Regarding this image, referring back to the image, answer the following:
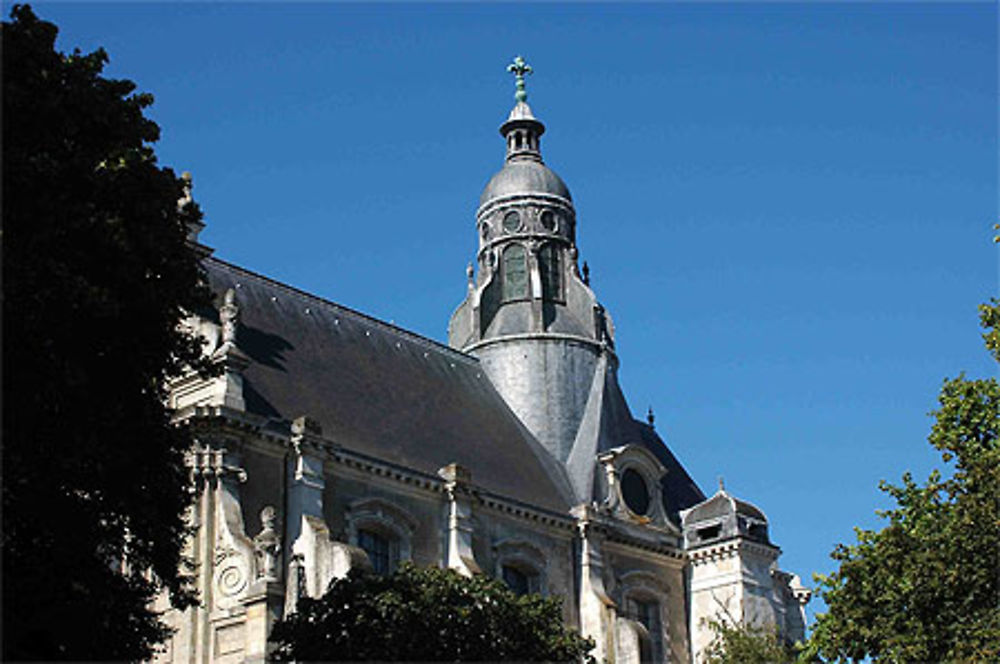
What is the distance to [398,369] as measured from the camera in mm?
49219

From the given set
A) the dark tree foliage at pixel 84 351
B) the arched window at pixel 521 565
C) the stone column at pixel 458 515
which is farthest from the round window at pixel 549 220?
the dark tree foliage at pixel 84 351

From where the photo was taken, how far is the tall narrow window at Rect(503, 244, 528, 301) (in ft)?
181

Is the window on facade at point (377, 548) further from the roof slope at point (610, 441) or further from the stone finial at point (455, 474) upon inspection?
the roof slope at point (610, 441)

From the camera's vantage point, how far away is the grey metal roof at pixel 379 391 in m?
43.0

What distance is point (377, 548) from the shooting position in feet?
138

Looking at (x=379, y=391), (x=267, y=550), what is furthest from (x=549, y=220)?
(x=267, y=550)

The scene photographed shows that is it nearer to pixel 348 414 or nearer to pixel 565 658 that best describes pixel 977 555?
pixel 565 658

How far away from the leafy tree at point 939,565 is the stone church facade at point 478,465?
12234 mm

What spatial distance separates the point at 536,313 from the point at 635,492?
297 inches

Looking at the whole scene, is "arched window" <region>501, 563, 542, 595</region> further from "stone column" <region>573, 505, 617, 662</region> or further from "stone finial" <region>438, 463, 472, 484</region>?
"stone finial" <region>438, 463, 472, 484</region>

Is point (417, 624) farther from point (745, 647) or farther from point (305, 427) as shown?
point (745, 647)

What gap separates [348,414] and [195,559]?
25.7 ft

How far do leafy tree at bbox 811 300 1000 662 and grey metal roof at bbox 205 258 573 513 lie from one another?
1530 centimetres

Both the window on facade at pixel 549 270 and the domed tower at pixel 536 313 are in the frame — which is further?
the window on facade at pixel 549 270
